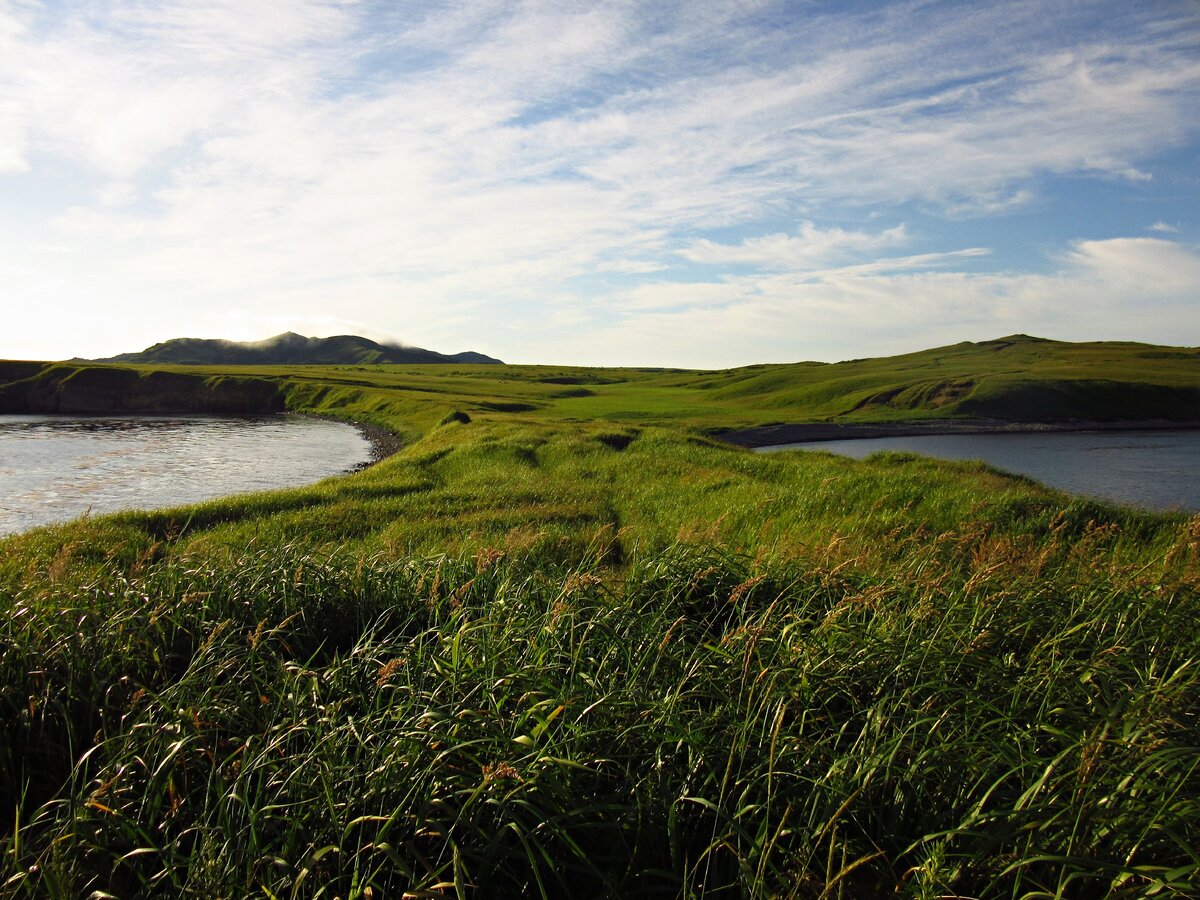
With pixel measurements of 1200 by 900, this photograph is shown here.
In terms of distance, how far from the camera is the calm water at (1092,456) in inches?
1607

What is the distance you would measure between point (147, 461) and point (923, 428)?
6994 centimetres

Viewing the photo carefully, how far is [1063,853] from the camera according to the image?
444 cm

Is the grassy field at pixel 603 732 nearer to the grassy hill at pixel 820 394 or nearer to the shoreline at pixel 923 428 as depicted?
the grassy hill at pixel 820 394

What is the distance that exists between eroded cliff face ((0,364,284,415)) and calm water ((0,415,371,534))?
1367 cm

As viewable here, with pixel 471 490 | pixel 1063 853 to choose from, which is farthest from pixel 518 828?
pixel 471 490

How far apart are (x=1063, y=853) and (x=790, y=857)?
5.36 ft

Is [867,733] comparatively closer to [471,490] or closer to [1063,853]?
[1063,853]

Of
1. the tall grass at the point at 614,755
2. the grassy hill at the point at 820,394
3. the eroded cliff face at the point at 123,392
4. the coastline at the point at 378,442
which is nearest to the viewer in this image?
the tall grass at the point at 614,755

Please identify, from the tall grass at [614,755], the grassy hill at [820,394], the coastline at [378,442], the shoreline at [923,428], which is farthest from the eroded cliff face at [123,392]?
the tall grass at [614,755]

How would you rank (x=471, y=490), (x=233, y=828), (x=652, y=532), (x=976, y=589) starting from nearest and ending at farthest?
(x=233, y=828) < (x=976, y=589) < (x=652, y=532) < (x=471, y=490)

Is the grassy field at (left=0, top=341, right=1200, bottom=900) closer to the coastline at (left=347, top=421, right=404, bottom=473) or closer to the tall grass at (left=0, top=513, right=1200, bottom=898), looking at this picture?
the tall grass at (left=0, top=513, right=1200, bottom=898)

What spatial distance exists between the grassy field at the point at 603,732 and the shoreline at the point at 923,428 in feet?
203

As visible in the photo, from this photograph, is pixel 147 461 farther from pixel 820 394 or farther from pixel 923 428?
pixel 820 394

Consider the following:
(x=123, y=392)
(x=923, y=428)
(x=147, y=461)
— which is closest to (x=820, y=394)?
(x=923, y=428)
